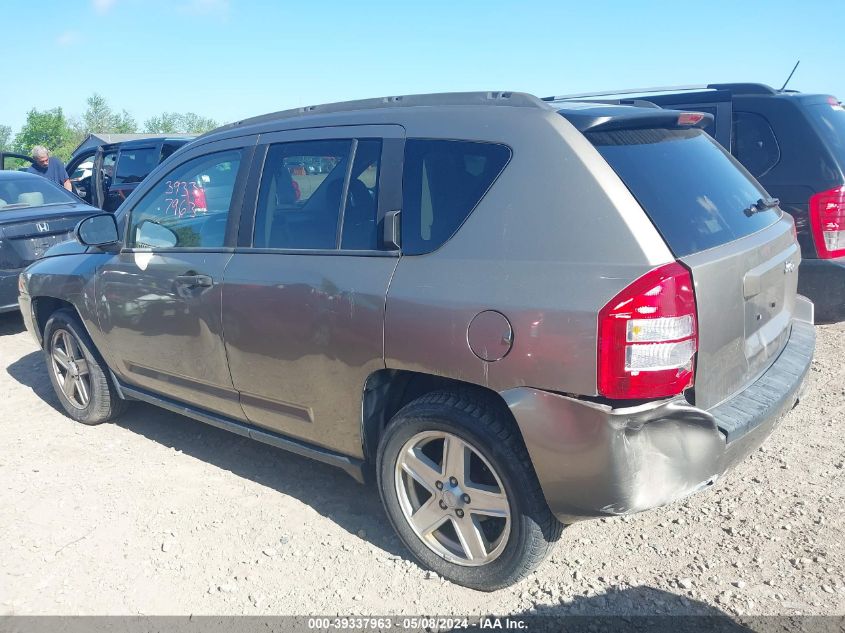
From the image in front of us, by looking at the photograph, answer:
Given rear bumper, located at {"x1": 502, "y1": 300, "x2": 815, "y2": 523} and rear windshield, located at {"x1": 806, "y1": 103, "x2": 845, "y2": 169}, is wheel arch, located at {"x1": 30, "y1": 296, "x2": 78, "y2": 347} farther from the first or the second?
rear windshield, located at {"x1": 806, "y1": 103, "x2": 845, "y2": 169}

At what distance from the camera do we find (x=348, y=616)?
8.93 ft

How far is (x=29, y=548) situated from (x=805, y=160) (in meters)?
5.35

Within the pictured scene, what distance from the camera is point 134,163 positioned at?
11656 mm

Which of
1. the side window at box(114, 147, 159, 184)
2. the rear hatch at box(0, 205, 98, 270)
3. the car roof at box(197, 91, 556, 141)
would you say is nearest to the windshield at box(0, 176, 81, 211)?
the rear hatch at box(0, 205, 98, 270)

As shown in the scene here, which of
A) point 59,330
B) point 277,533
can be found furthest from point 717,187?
point 59,330

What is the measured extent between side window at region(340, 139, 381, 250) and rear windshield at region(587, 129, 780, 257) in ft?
3.03

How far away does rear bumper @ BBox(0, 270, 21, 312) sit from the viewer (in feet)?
22.1

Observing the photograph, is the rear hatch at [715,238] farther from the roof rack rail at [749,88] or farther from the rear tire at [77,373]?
the rear tire at [77,373]

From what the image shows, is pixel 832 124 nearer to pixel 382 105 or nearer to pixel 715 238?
pixel 715 238

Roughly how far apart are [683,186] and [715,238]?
0.24 meters

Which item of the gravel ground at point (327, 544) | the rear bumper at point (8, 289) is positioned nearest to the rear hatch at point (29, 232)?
the rear bumper at point (8, 289)

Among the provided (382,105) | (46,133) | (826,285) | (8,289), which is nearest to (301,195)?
(382,105)

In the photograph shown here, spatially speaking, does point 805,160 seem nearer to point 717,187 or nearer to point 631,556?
point 717,187

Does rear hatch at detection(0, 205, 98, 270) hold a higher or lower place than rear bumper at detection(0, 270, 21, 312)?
higher
